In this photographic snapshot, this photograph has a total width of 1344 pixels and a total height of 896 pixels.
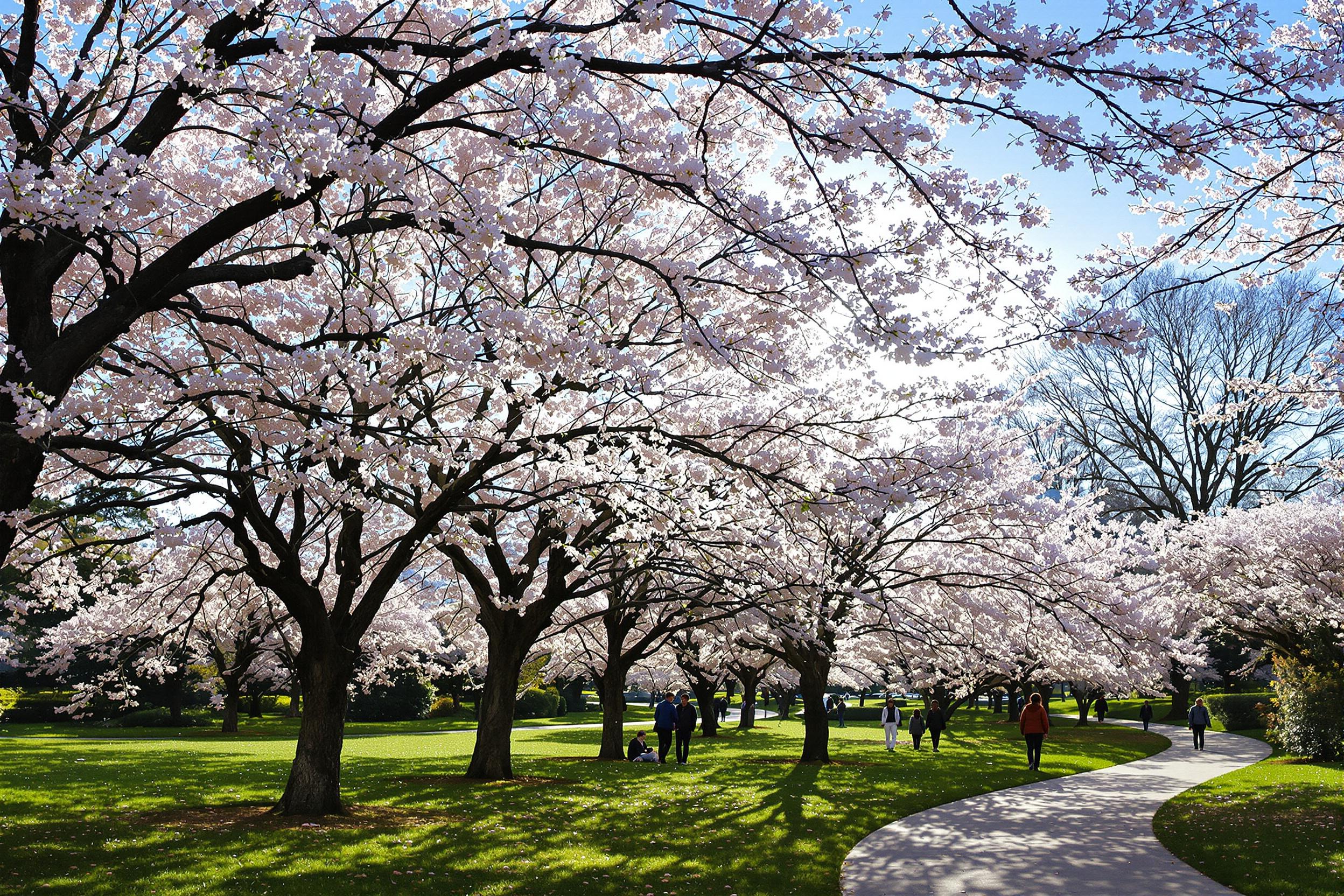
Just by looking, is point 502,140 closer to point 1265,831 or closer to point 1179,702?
point 1265,831

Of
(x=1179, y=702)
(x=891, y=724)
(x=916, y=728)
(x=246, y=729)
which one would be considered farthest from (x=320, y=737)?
(x=1179, y=702)

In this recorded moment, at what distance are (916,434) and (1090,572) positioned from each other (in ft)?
18.9

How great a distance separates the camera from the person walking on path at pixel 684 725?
21.0 m

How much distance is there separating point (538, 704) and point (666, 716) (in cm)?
3194

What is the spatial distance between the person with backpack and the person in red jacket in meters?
7.07

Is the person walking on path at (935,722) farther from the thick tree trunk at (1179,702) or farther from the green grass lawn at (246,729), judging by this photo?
the thick tree trunk at (1179,702)

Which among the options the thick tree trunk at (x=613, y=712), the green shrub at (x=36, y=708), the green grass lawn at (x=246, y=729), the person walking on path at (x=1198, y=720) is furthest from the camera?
the green shrub at (x=36, y=708)

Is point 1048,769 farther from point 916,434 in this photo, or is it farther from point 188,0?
point 188,0

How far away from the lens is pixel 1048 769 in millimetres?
19688

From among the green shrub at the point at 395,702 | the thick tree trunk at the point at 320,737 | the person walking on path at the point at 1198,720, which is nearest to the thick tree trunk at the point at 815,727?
the thick tree trunk at the point at 320,737

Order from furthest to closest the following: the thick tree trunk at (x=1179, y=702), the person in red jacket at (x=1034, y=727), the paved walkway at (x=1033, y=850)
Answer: the thick tree trunk at (x=1179, y=702) < the person in red jacket at (x=1034, y=727) < the paved walkway at (x=1033, y=850)

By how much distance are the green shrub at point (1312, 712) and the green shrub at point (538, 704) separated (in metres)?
34.7

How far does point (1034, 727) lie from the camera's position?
18.4 m

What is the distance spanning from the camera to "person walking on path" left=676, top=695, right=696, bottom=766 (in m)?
21.0
